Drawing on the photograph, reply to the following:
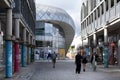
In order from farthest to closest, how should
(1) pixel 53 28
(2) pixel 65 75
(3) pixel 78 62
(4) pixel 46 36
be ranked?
(1) pixel 53 28
(4) pixel 46 36
(3) pixel 78 62
(2) pixel 65 75

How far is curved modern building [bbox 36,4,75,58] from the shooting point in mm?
103000

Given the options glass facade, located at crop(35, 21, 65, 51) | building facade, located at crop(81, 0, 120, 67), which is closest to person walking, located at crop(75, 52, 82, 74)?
building facade, located at crop(81, 0, 120, 67)

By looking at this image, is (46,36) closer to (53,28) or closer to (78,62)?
(53,28)

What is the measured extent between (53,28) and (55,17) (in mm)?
4022

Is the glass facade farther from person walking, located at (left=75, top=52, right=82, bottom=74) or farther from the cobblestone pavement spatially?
person walking, located at (left=75, top=52, right=82, bottom=74)

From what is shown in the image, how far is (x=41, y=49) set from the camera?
9812cm

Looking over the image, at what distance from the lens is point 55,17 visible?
11025 cm

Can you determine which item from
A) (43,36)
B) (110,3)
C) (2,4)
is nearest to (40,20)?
(43,36)

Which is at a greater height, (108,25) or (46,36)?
(46,36)

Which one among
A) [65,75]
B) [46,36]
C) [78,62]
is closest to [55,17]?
[46,36]

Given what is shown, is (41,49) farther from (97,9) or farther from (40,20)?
(97,9)

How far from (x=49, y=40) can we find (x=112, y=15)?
64.7 m

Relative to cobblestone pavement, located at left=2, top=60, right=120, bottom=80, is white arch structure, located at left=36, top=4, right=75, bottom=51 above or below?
above

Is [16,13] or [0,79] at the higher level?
[16,13]
